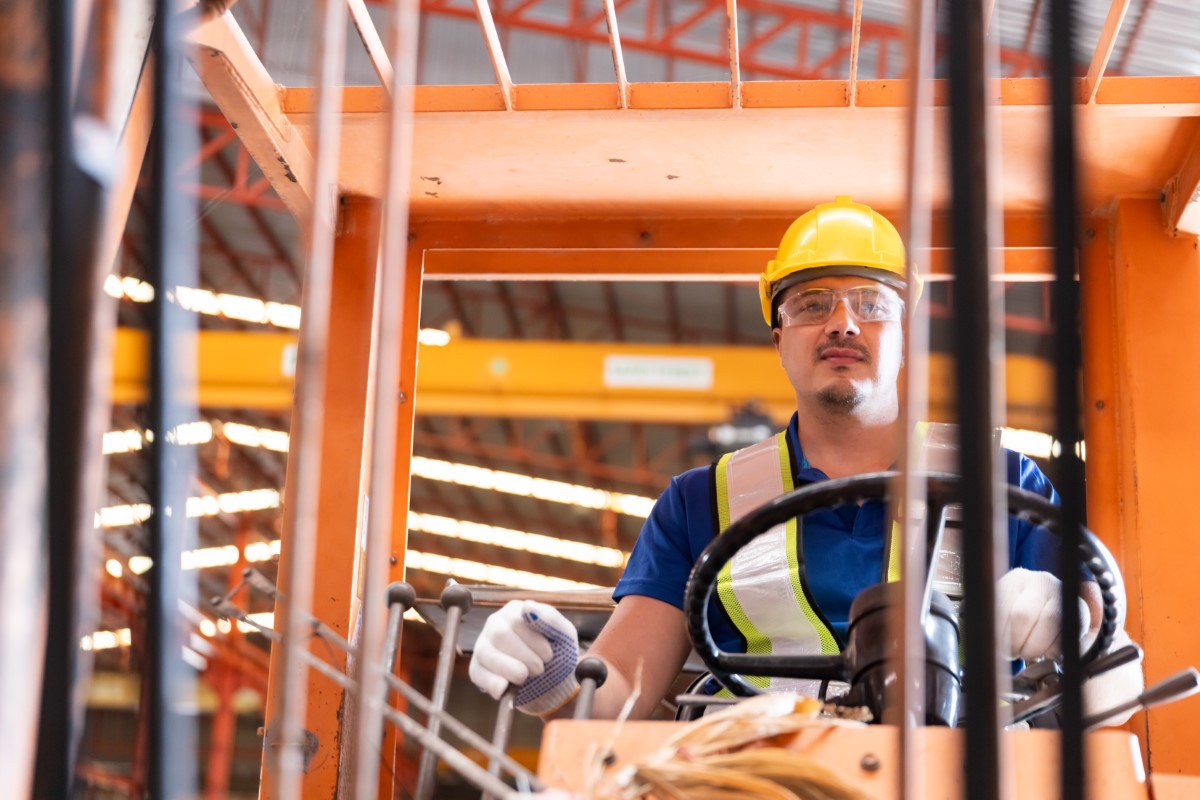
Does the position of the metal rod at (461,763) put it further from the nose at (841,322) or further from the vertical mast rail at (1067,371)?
the nose at (841,322)

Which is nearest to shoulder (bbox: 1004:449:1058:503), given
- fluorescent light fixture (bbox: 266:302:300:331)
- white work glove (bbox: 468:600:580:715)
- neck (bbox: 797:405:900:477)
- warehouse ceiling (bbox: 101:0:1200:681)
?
neck (bbox: 797:405:900:477)

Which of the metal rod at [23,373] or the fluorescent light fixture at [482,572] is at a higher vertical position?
the metal rod at [23,373]

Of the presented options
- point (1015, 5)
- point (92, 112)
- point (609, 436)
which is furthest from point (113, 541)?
point (92, 112)

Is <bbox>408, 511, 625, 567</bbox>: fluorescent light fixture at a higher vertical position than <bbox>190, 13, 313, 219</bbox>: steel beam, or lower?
lower

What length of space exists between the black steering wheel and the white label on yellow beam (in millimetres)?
6976

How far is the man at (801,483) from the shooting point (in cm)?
243

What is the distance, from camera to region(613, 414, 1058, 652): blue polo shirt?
2.43 meters

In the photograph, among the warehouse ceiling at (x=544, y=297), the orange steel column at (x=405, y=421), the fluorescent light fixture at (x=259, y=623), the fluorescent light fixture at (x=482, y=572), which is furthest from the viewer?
the fluorescent light fixture at (x=482, y=572)

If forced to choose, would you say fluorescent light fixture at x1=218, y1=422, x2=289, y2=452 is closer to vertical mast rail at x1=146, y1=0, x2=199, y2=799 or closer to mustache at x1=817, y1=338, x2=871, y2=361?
mustache at x1=817, y1=338, x2=871, y2=361

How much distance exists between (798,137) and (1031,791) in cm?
160

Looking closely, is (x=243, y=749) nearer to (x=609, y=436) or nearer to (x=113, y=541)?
(x=113, y=541)

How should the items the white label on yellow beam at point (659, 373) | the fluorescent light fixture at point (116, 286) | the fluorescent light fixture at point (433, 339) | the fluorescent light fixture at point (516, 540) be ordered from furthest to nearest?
the fluorescent light fixture at point (516, 540) → the fluorescent light fixture at point (433, 339) → the white label on yellow beam at point (659, 373) → the fluorescent light fixture at point (116, 286)

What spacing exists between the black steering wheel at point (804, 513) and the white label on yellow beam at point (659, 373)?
6.98m

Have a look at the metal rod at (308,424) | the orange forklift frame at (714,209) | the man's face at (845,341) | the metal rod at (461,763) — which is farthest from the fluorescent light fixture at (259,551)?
the metal rod at (308,424)
